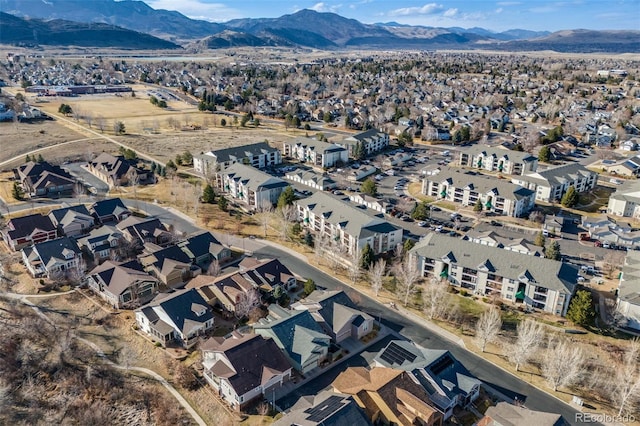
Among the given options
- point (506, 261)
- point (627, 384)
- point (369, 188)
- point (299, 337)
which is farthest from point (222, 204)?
point (627, 384)

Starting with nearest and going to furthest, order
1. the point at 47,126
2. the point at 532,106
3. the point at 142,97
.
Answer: the point at 47,126 → the point at 532,106 → the point at 142,97

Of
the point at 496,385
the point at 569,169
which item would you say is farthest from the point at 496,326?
the point at 569,169

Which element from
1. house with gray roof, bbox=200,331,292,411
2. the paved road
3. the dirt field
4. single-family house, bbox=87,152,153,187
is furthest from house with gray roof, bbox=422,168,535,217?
the dirt field

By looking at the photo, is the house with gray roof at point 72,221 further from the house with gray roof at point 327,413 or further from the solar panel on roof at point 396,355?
the solar panel on roof at point 396,355

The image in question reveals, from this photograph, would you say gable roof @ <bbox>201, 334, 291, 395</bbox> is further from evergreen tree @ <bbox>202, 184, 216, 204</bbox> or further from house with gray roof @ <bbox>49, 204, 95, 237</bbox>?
evergreen tree @ <bbox>202, 184, 216, 204</bbox>

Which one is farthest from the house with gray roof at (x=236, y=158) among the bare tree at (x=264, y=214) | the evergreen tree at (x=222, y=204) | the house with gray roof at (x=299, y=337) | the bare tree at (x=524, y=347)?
the bare tree at (x=524, y=347)

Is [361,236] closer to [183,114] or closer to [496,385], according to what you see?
[496,385]
